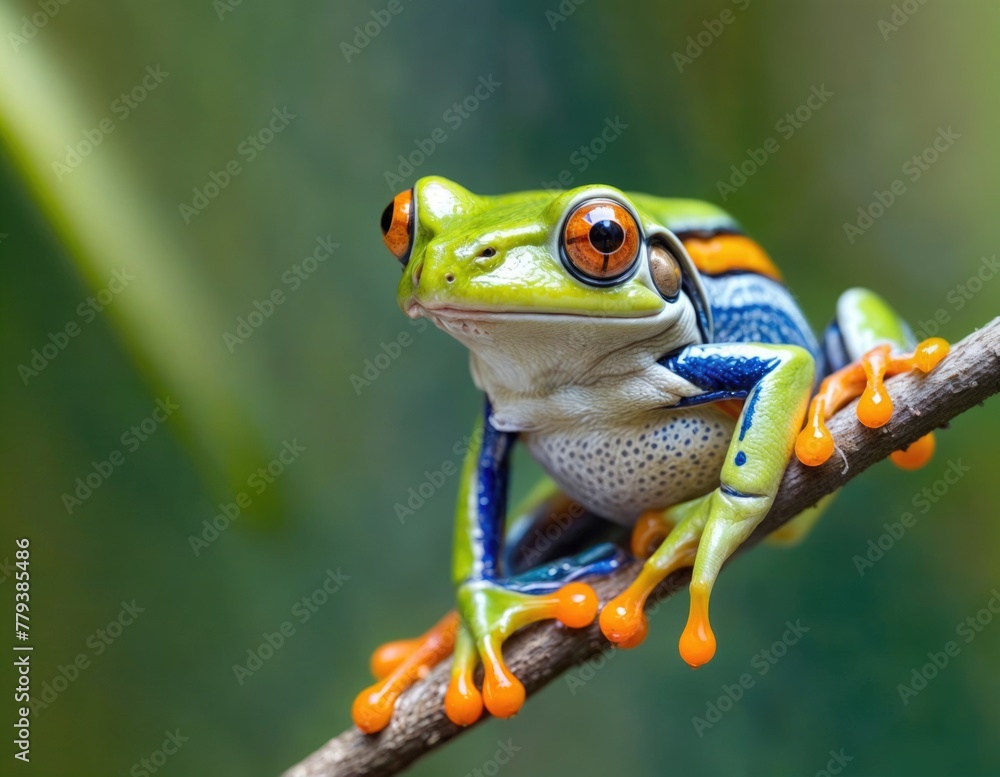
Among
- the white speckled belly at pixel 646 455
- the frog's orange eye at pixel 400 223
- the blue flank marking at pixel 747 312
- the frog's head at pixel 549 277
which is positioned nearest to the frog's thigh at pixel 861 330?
the blue flank marking at pixel 747 312

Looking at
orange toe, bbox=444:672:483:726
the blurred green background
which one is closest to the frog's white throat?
orange toe, bbox=444:672:483:726

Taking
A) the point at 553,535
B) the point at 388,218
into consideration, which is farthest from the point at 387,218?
the point at 553,535

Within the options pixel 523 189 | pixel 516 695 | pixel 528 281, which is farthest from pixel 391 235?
pixel 523 189

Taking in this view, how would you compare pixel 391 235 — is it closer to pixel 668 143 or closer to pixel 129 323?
pixel 129 323

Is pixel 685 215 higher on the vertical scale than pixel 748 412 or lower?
higher

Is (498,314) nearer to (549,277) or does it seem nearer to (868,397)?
(549,277)

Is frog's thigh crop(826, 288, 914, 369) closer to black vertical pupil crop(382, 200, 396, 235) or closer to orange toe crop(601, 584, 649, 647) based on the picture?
orange toe crop(601, 584, 649, 647)

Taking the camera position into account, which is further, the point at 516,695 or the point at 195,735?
the point at 195,735
